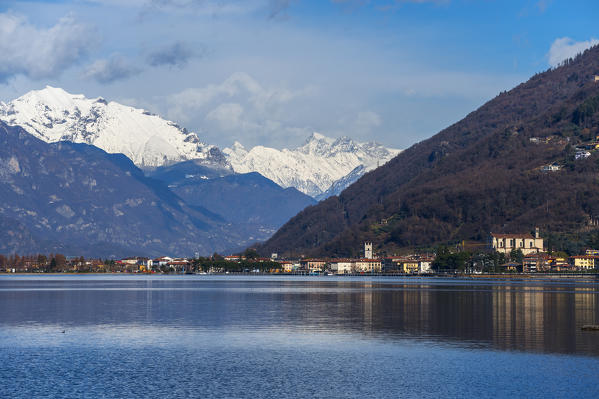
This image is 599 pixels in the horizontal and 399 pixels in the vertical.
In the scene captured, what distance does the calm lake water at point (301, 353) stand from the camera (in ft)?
182

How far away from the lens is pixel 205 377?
5916 cm

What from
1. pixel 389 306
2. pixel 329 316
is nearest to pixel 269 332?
pixel 329 316

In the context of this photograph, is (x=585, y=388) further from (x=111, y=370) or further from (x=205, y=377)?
(x=111, y=370)

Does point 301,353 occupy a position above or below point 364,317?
above

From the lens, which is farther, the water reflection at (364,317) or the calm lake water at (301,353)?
the water reflection at (364,317)

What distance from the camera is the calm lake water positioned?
182 ft

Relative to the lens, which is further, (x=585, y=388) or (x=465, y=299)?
(x=465, y=299)

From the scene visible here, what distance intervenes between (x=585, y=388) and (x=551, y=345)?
63.3 feet

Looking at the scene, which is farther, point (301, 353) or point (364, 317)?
point (364, 317)

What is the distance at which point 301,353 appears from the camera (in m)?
70.4

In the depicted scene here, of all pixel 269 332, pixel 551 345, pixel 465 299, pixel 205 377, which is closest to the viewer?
pixel 205 377

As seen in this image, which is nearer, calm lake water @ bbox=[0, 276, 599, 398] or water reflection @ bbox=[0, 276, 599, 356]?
calm lake water @ bbox=[0, 276, 599, 398]

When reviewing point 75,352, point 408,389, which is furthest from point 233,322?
point 408,389

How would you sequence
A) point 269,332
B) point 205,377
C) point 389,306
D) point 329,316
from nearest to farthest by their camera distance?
point 205,377, point 269,332, point 329,316, point 389,306
